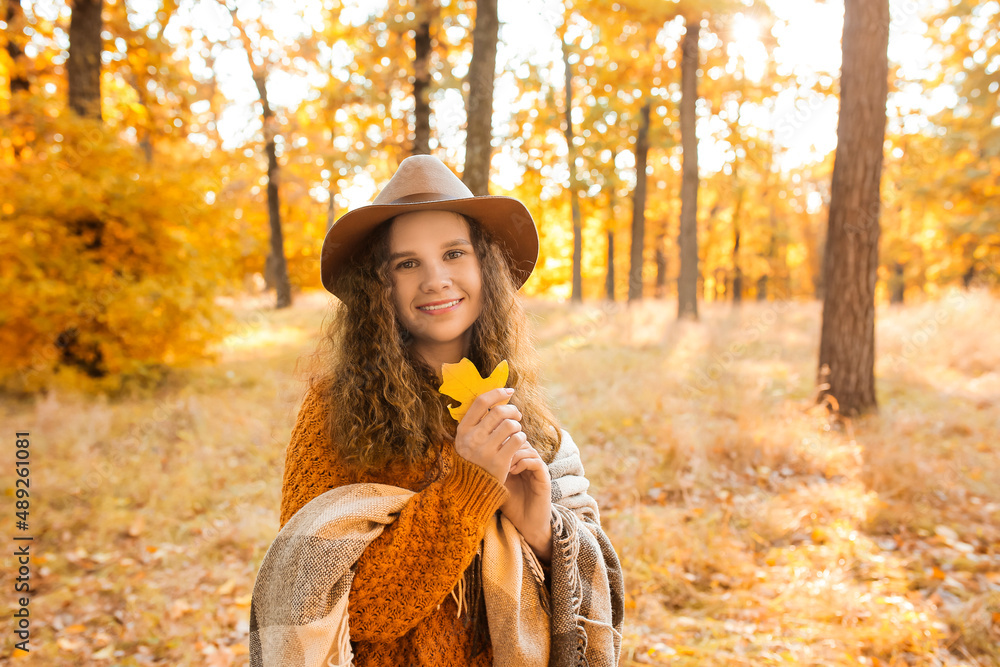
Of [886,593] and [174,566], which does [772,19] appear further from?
[174,566]

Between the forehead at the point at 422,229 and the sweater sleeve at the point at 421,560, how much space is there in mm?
645

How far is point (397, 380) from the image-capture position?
59.8 inches

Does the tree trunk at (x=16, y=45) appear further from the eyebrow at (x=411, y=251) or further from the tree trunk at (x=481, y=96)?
the eyebrow at (x=411, y=251)

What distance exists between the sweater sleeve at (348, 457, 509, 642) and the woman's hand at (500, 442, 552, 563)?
17cm

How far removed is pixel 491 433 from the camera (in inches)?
51.3

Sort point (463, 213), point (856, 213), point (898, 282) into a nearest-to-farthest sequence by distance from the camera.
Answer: point (463, 213) → point (856, 213) → point (898, 282)

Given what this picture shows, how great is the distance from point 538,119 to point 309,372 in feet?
32.7

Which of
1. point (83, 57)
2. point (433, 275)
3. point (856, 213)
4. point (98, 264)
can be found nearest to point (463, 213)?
point (433, 275)

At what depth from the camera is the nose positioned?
150 centimetres

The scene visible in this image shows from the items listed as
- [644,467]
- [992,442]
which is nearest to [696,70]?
[992,442]

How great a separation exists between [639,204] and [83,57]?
1133cm

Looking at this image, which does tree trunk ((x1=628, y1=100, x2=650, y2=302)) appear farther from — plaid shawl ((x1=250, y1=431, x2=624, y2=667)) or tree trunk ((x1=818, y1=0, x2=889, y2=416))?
plaid shawl ((x1=250, y1=431, x2=624, y2=667))

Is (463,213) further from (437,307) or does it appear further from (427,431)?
(427,431)

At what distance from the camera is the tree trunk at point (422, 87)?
7.59 meters
